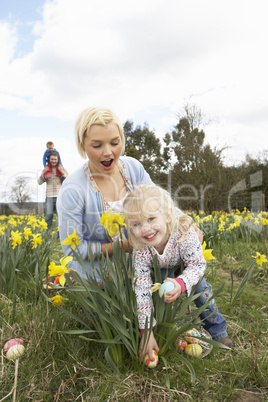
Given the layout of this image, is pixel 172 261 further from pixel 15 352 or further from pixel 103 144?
pixel 15 352

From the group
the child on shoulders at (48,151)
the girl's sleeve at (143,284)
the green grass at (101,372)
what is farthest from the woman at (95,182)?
the child on shoulders at (48,151)

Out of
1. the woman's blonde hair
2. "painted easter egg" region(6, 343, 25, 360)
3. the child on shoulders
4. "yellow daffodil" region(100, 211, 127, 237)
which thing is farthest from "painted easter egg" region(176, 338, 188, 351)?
the child on shoulders

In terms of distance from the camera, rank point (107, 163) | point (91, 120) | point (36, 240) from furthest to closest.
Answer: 1. point (36, 240)
2. point (107, 163)
3. point (91, 120)

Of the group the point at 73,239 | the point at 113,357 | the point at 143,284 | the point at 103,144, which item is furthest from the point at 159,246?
the point at 103,144

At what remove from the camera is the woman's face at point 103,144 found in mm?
1777

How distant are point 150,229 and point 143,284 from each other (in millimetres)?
275

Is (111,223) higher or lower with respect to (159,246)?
higher

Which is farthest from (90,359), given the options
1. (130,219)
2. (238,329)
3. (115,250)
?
(238,329)

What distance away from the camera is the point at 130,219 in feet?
4.99

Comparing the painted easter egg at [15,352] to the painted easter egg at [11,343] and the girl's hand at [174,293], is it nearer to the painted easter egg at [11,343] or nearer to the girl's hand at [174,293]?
the painted easter egg at [11,343]

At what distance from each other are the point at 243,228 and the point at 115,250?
10.8 ft

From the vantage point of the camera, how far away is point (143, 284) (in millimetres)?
1484

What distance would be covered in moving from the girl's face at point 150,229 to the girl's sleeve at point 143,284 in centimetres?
9

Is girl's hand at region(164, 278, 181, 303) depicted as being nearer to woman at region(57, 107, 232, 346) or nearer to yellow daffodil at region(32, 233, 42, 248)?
woman at region(57, 107, 232, 346)
